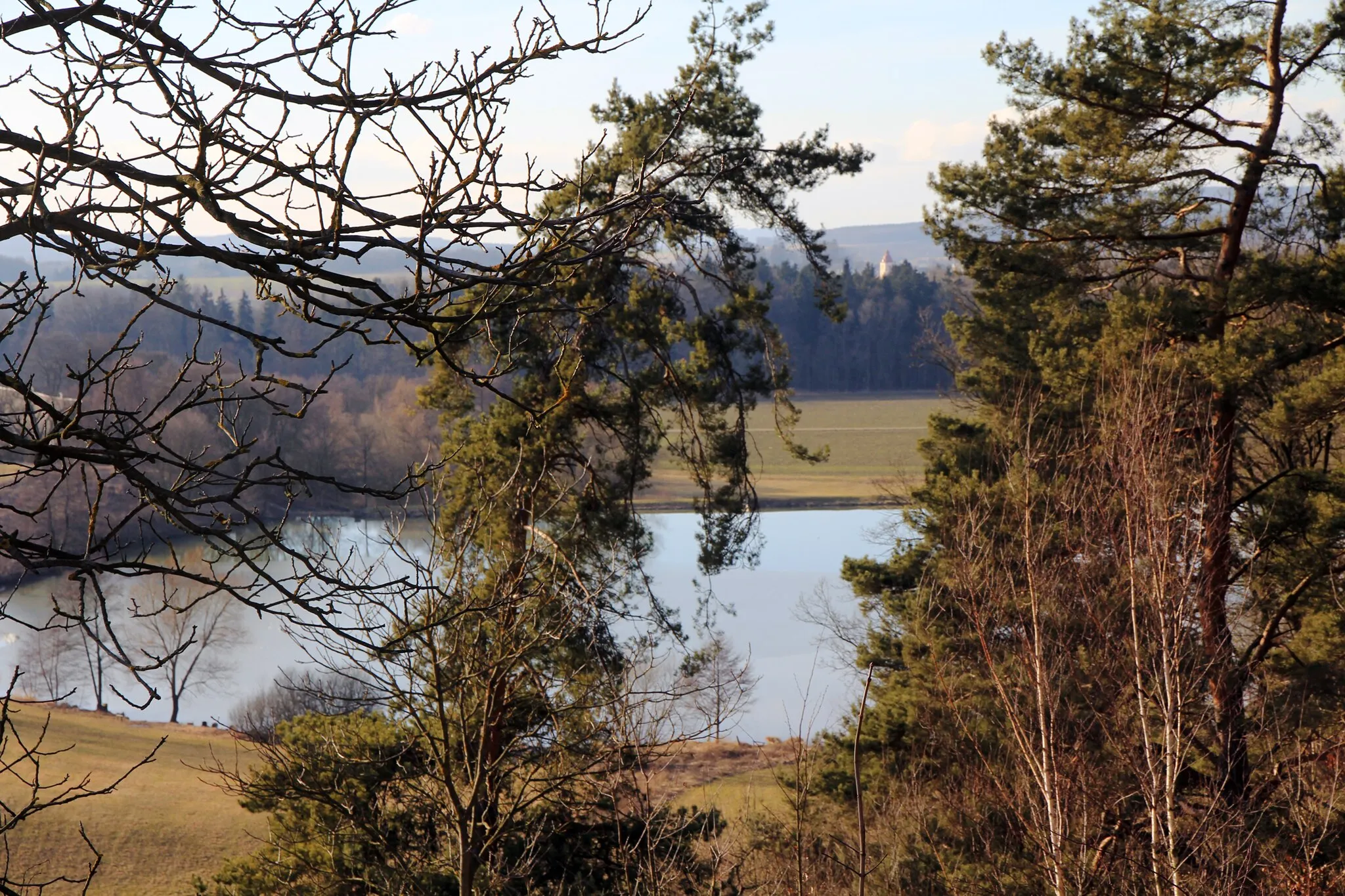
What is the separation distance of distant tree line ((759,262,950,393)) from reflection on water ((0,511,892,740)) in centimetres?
2535

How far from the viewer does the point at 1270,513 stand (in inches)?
417

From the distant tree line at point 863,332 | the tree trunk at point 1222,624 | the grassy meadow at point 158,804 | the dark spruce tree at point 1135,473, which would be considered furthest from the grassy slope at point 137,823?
the distant tree line at point 863,332

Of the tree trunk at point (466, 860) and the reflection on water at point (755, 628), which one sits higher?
the tree trunk at point (466, 860)

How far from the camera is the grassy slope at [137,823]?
17.1m

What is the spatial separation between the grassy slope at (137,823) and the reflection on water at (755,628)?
407 centimetres

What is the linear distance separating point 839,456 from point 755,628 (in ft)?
73.4

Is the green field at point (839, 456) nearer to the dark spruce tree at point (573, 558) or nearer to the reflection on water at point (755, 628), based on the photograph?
the reflection on water at point (755, 628)

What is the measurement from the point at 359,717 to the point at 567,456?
3037mm

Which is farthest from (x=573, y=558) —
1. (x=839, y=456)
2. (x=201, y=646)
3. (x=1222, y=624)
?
(x=839, y=456)

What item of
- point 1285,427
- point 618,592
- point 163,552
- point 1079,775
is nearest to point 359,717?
point 618,592

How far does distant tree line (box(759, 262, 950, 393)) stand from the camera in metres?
64.9

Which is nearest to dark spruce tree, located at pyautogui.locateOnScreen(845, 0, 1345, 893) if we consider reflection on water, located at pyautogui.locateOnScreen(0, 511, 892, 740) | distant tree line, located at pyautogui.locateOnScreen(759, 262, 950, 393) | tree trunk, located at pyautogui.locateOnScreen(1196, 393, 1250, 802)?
tree trunk, located at pyautogui.locateOnScreen(1196, 393, 1250, 802)

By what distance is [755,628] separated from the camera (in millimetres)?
29906

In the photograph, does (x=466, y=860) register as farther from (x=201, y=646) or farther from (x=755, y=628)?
(x=201, y=646)
